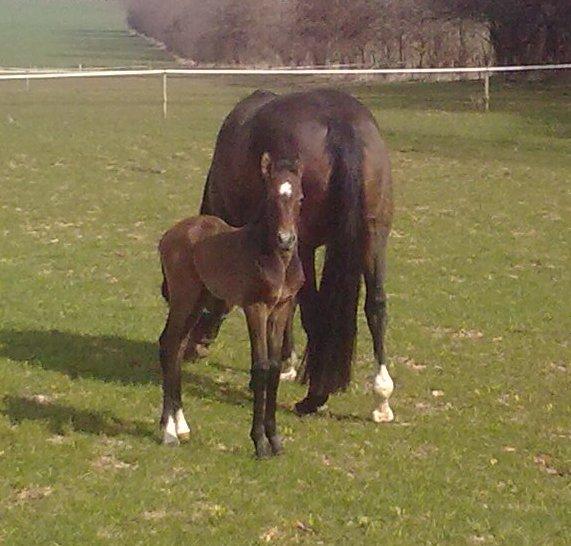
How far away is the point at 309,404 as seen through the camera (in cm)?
607

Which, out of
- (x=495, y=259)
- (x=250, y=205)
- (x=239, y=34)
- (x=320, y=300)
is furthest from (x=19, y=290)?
(x=239, y=34)

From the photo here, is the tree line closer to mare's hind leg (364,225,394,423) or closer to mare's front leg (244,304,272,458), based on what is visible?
mare's hind leg (364,225,394,423)

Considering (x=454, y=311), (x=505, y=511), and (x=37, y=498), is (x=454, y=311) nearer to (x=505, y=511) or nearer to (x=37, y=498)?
(x=505, y=511)

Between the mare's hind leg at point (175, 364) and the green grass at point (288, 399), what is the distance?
128 mm

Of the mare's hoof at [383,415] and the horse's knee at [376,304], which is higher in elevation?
the horse's knee at [376,304]

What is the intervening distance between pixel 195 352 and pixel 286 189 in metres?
2.67

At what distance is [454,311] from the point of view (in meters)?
8.60

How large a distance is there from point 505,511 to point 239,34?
49.5 meters

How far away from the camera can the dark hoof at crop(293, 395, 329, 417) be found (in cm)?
602

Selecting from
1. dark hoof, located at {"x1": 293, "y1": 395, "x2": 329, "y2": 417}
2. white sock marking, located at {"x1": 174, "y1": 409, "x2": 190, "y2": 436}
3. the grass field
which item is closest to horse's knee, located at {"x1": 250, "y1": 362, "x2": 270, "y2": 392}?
the grass field

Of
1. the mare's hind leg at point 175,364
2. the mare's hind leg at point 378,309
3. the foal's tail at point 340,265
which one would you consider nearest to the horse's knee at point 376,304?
the mare's hind leg at point 378,309

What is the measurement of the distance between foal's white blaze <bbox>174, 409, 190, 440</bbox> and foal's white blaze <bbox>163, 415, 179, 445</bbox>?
0.02 metres

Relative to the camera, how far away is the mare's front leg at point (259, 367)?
5.07m

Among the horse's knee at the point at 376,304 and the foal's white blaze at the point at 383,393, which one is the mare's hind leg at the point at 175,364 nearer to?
the horse's knee at the point at 376,304
